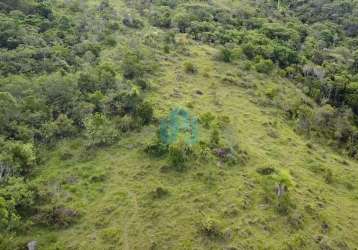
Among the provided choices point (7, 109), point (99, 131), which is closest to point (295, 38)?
point (99, 131)

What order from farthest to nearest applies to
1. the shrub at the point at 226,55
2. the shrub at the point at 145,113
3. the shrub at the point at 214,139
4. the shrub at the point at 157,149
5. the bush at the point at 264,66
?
1. the shrub at the point at 226,55
2. the bush at the point at 264,66
3. the shrub at the point at 145,113
4. the shrub at the point at 214,139
5. the shrub at the point at 157,149

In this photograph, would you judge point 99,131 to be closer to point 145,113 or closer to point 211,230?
point 145,113

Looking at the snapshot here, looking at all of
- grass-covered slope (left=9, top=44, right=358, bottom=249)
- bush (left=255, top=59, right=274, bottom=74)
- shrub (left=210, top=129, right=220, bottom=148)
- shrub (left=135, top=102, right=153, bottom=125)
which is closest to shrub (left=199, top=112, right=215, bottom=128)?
grass-covered slope (left=9, top=44, right=358, bottom=249)

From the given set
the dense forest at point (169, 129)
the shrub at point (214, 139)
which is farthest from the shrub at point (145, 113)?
the shrub at point (214, 139)

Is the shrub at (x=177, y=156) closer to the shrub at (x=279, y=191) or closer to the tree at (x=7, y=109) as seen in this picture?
the shrub at (x=279, y=191)

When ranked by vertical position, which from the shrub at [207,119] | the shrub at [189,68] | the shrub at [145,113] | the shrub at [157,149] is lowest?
the shrub at [157,149]

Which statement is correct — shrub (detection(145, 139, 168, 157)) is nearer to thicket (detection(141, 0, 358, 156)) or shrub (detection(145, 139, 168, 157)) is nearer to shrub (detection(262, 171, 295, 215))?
shrub (detection(262, 171, 295, 215))

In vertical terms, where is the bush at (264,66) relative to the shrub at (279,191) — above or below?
above

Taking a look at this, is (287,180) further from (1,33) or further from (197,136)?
(1,33)
